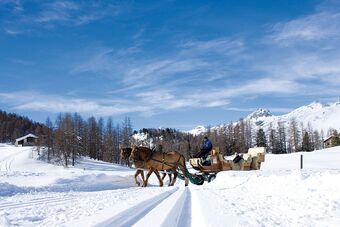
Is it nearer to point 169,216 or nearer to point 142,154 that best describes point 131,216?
point 169,216

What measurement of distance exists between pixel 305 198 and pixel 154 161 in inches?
546

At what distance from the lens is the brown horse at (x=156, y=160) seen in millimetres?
24453

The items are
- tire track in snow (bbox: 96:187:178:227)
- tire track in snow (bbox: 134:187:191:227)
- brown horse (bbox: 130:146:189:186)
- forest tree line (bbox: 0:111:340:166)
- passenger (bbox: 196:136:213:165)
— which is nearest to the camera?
tire track in snow (bbox: 96:187:178:227)

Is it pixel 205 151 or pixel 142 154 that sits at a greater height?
pixel 205 151

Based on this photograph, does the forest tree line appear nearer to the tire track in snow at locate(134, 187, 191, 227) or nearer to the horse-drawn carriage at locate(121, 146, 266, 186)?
the horse-drawn carriage at locate(121, 146, 266, 186)

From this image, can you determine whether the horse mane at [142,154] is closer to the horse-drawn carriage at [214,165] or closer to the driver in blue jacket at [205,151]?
the horse-drawn carriage at [214,165]

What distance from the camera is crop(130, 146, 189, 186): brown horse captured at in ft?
80.2

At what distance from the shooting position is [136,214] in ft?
28.5

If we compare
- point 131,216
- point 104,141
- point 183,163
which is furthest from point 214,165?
point 104,141

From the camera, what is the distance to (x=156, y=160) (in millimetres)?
24875

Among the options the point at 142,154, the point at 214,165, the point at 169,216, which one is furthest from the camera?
the point at 214,165

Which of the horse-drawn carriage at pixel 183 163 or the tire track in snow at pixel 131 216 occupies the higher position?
the horse-drawn carriage at pixel 183 163

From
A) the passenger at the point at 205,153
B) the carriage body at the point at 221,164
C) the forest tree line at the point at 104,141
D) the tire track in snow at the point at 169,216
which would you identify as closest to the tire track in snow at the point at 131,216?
the tire track in snow at the point at 169,216

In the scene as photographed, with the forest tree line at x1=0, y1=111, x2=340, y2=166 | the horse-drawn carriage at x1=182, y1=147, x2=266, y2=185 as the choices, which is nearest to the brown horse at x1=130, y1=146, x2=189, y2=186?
the horse-drawn carriage at x1=182, y1=147, x2=266, y2=185
